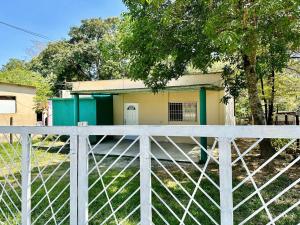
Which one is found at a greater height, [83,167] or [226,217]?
[83,167]

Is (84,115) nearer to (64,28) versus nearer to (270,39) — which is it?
(270,39)

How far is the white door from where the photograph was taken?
16562 millimetres

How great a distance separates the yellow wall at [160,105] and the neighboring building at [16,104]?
609 centimetres

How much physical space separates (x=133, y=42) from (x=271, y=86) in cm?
834

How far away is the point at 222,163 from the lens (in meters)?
2.39

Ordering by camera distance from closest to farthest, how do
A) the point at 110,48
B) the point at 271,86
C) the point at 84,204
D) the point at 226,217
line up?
the point at 226,217, the point at 84,204, the point at 110,48, the point at 271,86

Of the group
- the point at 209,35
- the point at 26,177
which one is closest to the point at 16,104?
the point at 209,35

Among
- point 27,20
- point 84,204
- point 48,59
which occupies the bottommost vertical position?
point 84,204

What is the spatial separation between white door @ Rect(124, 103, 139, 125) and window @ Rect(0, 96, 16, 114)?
23.0 ft

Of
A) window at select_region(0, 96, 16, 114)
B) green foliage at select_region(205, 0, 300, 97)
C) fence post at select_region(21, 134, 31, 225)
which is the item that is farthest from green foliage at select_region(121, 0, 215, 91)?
window at select_region(0, 96, 16, 114)

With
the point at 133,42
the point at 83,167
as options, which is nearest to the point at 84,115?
the point at 133,42

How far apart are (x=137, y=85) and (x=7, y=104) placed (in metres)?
8.60

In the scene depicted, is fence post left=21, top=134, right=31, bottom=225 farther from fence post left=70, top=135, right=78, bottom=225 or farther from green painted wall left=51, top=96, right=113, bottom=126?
green painted wall left=51, top=96, right=113, bottom=126

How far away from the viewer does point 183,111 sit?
1505 centimetres
